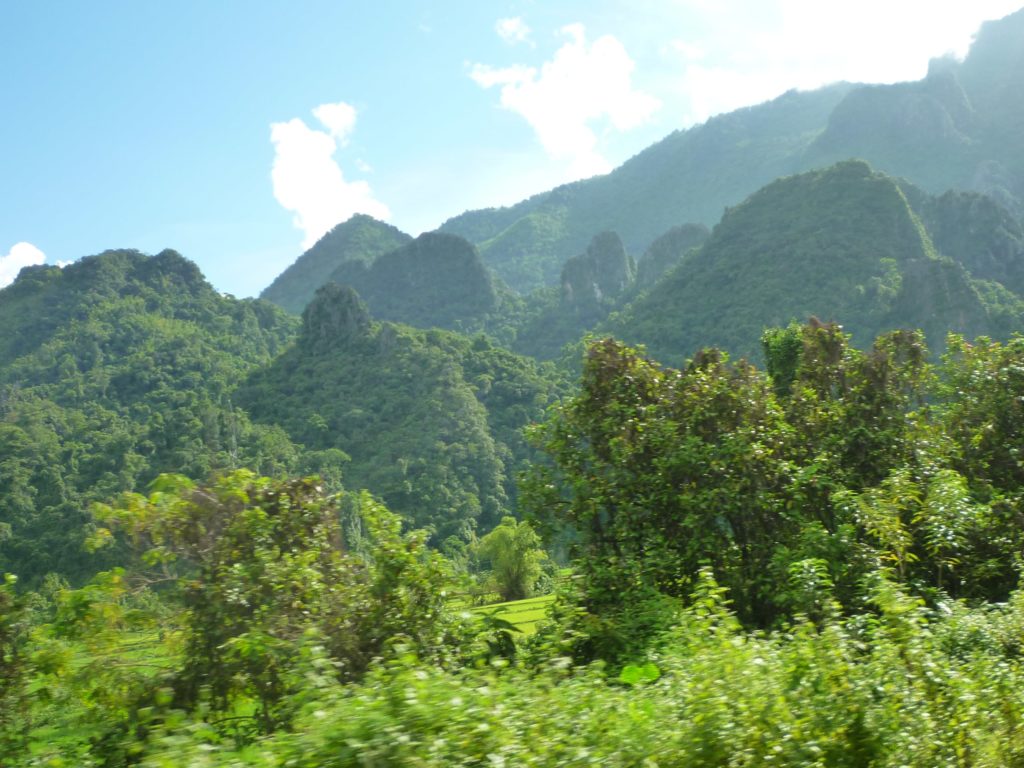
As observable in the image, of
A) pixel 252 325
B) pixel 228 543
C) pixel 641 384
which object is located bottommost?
pixel 228 543

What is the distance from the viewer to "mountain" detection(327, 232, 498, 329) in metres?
141

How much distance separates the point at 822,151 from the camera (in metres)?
148

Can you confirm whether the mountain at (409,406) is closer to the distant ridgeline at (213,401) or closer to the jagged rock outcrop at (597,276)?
the distant ridgeline at (213,401)

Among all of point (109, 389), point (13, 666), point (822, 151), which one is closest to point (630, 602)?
A: point (13, 666)

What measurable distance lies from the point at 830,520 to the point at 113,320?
101548 mm

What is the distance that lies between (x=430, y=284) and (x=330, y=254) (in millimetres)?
46955

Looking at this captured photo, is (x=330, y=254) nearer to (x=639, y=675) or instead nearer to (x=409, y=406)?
(x=409, y=406)

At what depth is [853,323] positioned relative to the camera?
67625 millimetres

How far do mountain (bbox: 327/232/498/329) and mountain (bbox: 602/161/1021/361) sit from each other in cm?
4752

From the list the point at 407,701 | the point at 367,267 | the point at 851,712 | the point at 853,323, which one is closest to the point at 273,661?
the point at 407,701

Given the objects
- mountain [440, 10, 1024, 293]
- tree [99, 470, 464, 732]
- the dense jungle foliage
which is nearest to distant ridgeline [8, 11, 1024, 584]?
mountain [440, 10, 1024, 293]

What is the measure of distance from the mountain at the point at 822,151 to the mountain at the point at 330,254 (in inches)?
1004

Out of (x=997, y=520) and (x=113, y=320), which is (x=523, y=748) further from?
(x=113, y=320)

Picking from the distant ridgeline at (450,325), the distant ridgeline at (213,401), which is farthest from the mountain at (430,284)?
the distant ridgeline at (213,401)
